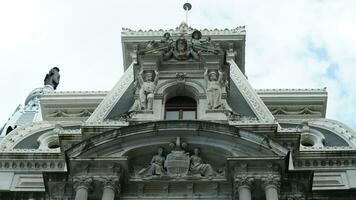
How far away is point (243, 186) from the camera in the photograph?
987 inches

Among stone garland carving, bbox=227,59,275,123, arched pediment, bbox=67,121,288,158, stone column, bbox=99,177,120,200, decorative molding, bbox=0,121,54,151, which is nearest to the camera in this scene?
stone column, bbox=99,177,120,200

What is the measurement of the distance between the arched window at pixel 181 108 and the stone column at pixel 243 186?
17.6 feet

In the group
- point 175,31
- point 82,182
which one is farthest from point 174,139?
point 175,31

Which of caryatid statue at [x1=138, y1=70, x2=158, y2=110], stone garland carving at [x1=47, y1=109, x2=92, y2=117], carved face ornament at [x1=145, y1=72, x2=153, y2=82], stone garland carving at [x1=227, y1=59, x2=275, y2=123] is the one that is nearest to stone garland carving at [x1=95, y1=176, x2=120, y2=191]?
caryatid statue at [x1=138, y1=70, x2=158, y2=110]

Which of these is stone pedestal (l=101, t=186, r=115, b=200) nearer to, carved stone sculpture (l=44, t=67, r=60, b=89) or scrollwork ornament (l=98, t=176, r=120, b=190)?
scrollwork ornament (l=98, t=176, r=120, b=190)

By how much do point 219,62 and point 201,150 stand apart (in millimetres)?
5635

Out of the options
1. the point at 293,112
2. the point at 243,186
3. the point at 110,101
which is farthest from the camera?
the point at 293,112

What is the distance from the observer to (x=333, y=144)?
31.0 m

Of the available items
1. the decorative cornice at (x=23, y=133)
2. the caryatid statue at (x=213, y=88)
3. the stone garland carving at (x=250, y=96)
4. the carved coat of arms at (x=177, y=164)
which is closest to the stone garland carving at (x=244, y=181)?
the carved coat of arms at (x=177, y=164)

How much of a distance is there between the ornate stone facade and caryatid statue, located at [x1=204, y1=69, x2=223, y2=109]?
5 centimetres

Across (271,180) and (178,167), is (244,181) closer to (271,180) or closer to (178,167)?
(271,180)

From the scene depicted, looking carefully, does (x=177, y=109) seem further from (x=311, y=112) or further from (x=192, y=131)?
(x=311, y=112)

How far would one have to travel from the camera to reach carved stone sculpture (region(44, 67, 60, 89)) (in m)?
50.6

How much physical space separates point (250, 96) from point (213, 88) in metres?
2.31
